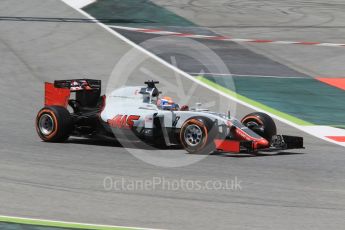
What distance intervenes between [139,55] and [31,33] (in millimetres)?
4521

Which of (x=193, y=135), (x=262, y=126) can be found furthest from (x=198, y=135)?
(x=262, y=126)

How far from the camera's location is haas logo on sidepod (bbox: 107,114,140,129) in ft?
46.5

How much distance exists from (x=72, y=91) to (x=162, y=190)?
16.3 feet

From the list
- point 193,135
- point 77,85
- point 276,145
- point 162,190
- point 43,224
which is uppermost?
point 77,85

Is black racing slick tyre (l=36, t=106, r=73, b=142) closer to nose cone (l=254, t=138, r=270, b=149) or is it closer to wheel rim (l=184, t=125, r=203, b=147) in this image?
wheel rim (l=184, t=125, r=203, b=147)

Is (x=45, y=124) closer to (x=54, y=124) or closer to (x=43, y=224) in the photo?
(x=54, y=124)

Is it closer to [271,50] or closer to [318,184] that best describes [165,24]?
[271,50]

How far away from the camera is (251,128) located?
1426cm

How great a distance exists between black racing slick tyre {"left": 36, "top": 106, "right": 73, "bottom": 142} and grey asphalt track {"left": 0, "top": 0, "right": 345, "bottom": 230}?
0.66 ft

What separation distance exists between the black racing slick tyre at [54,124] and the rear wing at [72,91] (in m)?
0.81

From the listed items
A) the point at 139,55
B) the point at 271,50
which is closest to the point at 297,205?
the point at 139,55

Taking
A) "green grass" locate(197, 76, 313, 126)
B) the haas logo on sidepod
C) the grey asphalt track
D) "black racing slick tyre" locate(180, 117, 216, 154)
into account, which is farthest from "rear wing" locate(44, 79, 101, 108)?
"green grass" locate(197, 76, 313, 126)

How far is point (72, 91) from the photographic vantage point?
1538 cm

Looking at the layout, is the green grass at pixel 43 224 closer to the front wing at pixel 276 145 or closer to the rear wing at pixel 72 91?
the front wing at pixel 276 145
